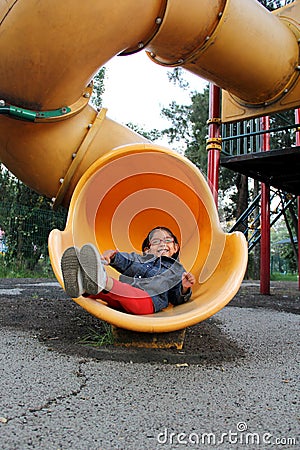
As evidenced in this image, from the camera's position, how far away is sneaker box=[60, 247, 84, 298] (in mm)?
1826

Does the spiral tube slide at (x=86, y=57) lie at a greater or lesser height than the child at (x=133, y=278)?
greater

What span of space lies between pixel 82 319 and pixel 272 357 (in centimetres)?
130

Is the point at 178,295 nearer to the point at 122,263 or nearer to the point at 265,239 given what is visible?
the point at 122,263

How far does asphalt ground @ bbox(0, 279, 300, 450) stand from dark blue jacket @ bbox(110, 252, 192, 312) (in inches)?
10.4

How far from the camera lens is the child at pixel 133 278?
1.86m

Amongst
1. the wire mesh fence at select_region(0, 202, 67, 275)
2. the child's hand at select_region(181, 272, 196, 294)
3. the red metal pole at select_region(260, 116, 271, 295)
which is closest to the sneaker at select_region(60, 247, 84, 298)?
the child's hand at select_region(181, 272, 196, 294)

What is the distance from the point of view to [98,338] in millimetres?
2299

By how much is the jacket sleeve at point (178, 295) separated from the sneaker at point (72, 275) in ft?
2.09

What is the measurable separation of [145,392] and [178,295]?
856mm

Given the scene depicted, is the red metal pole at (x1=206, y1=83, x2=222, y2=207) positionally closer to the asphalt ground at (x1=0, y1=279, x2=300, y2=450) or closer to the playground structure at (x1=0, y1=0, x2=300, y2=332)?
the playground structure at (x1=0, y1=0, x2=300, y2=332)

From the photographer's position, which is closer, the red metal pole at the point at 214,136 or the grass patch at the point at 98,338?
the grass patch at the point at 98,338

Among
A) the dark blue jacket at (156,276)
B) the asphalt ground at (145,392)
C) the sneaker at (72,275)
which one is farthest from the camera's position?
the dark blue jacket at (156,276)

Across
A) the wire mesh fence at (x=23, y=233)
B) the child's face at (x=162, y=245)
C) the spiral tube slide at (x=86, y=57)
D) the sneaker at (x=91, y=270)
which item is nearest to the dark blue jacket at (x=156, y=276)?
the child's face at (x=162, y=245)

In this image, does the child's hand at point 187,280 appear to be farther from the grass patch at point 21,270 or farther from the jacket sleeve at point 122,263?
the grass patch at point 21,270
